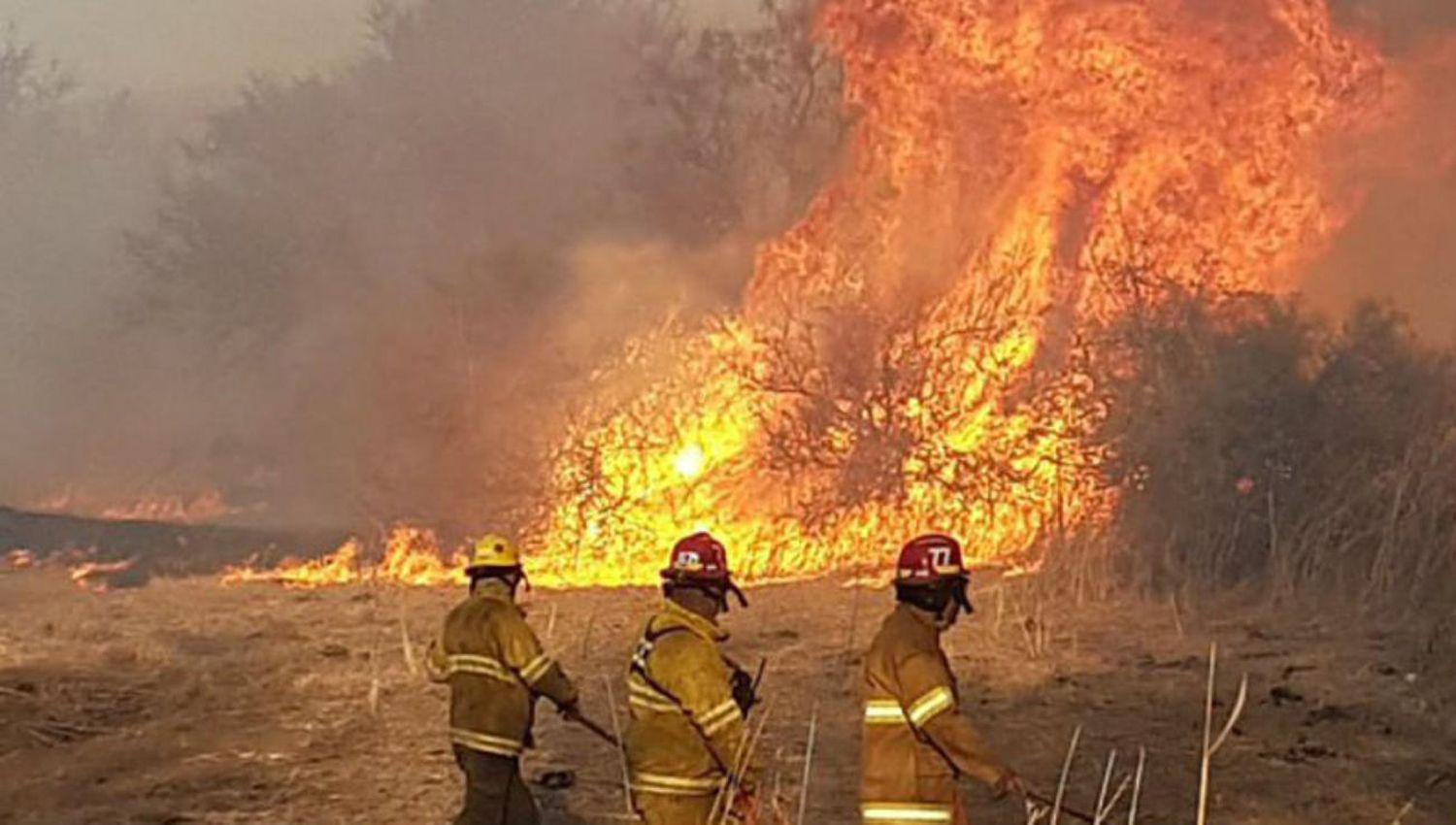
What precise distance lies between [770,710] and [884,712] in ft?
15.8

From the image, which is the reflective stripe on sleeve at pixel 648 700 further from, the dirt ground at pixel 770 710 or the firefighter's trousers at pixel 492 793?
the dirt ground at pixel 770 710

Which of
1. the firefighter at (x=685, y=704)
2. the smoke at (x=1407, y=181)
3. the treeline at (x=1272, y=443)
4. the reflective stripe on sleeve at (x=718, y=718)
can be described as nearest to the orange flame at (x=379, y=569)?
the treeline at (x=1272, y=443)

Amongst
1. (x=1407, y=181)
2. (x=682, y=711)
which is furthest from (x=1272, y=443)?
(x=682, y=711)

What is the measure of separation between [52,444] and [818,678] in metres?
26.8

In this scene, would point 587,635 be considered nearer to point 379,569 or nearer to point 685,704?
point 379,569

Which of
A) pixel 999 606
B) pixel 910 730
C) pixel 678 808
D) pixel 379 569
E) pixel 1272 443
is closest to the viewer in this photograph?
pixel 910 730

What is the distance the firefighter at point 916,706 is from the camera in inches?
243

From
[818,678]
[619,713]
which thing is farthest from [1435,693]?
[619,713]

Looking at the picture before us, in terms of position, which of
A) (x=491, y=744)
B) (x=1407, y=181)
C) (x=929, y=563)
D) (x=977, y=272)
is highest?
(x=1407, y=181)

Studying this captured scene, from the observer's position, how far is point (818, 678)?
1251cm

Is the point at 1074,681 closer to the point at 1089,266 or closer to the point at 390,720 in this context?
the point at 390,720

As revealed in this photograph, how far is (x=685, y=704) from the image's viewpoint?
259 inches

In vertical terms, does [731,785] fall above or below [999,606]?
A: below

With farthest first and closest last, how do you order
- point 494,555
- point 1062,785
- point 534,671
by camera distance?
1. point 494,555
2. point 534,671
3. point 1062,785
